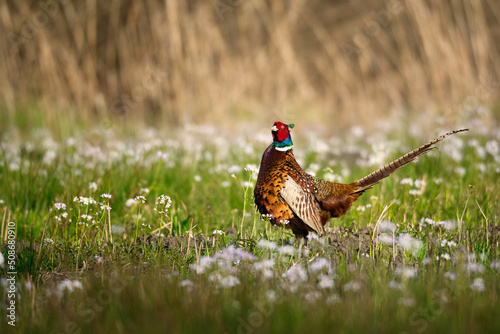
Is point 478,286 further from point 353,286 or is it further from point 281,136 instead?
point 281,136

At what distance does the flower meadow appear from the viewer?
254 centimetres

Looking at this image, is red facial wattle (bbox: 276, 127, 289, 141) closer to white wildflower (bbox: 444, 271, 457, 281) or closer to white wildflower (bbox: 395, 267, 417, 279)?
white wildflower (bbox: 395, 267, 417, 279)

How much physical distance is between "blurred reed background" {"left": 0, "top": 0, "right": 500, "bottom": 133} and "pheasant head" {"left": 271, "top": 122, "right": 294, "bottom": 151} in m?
4.92

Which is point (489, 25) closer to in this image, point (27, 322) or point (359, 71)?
point (359, 71)

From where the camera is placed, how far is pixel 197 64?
9055 millimetres

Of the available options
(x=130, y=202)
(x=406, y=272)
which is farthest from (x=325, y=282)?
(x=130, y=202)

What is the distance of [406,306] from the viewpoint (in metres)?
2.56

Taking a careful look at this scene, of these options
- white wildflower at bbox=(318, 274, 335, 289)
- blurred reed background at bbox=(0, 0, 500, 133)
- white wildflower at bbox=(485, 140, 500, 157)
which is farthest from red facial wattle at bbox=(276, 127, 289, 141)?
blurred reed background at bbox=(0, 0, 500, 133)

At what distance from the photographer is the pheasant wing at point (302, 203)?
11.8 ft

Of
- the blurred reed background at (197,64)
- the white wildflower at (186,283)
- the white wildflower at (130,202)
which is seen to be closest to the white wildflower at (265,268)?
the white wildflower at (186,283)

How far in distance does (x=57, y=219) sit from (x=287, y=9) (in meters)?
7.66

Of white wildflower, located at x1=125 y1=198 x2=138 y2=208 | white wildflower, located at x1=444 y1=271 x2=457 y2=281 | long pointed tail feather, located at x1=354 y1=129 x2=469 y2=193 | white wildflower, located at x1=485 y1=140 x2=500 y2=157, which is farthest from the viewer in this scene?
white wildflower, located at x1=485 y1=140 x2=500 y2=157

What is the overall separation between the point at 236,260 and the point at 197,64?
6237mm

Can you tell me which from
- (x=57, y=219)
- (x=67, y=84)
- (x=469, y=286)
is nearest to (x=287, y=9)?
(x=67, y=84)
